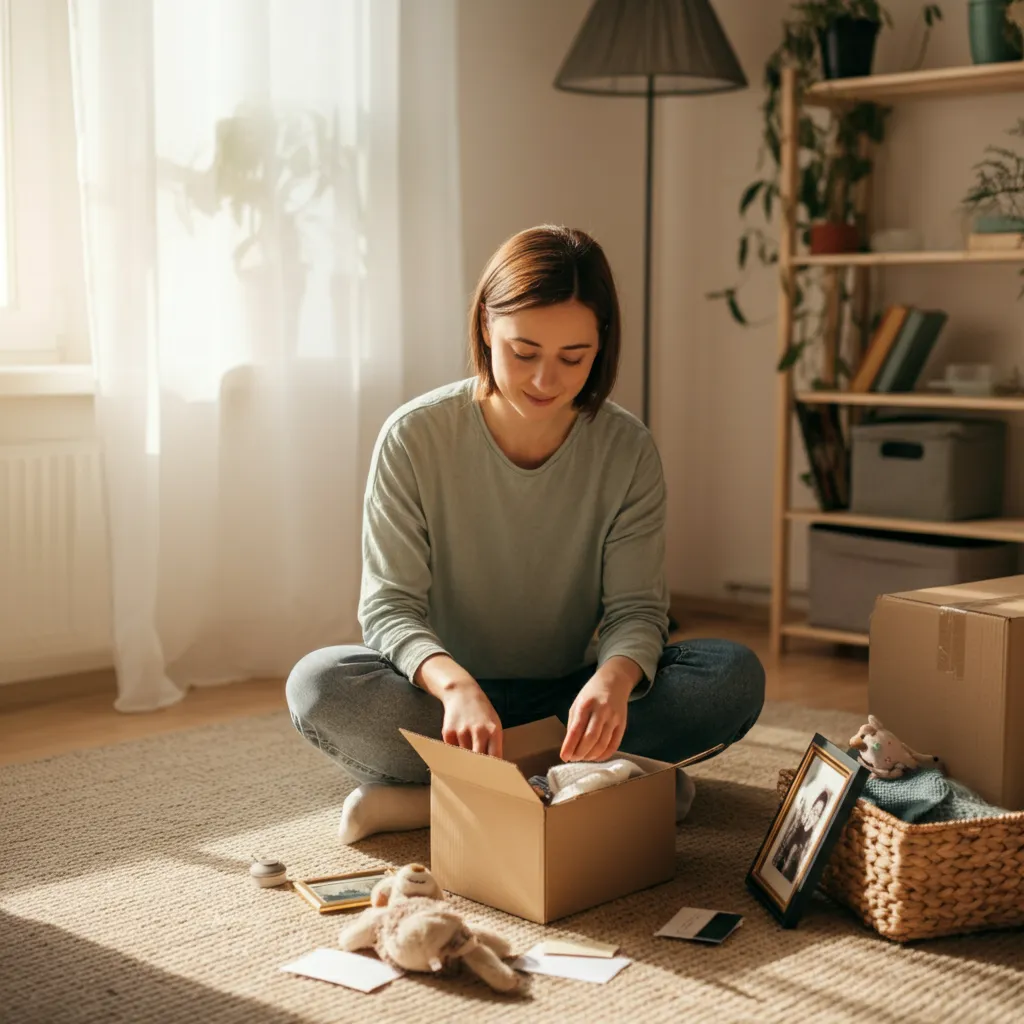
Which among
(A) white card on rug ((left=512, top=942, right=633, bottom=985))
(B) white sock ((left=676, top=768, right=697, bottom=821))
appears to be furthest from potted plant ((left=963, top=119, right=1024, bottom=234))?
A: (A) white card on rug ((left=512, top=942, right=633, bottom=985))

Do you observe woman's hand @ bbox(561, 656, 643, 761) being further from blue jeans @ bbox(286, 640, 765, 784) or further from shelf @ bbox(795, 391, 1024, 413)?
shelf @ bbox(795, 391, 1024, 413)

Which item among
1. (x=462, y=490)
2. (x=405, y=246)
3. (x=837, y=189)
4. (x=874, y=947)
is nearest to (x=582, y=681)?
(x=462, y=490)

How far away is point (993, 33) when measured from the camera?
2.96m

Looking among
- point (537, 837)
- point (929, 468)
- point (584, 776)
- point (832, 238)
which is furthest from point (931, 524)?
point (537, 837)

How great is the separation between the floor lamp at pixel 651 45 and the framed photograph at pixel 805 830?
2053mm

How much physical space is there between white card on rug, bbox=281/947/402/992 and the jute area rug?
0.01m

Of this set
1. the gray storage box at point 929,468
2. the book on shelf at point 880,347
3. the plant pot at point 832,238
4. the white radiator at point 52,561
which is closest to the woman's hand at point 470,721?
the white radiator at point 52,561

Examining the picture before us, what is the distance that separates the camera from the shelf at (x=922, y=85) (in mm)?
2980

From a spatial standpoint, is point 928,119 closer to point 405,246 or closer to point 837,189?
point 837,189

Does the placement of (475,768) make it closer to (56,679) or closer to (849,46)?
(56,679)

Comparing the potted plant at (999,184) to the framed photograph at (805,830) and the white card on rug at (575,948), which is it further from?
the white card on rug at (575,948)

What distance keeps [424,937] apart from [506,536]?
2.14 feet

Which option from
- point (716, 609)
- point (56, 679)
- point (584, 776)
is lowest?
point (716, 609)

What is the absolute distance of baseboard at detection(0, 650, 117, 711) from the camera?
2816mm
